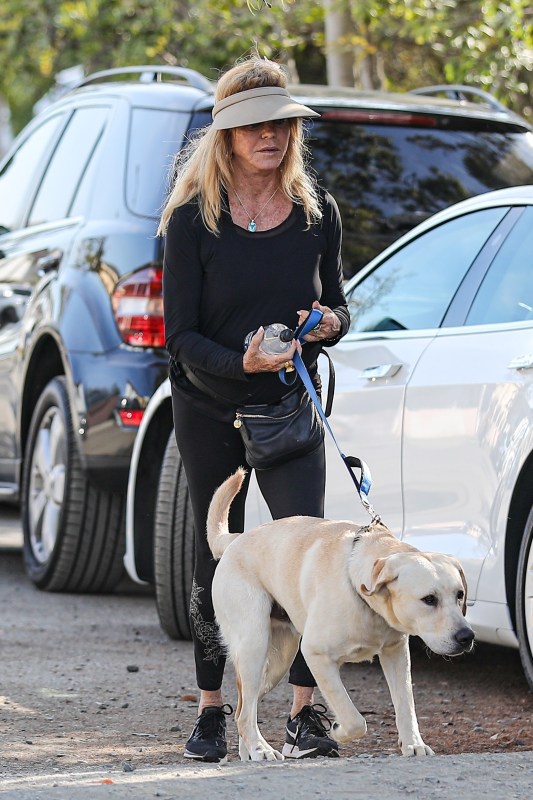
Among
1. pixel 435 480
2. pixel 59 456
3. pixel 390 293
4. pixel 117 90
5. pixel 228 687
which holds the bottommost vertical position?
pixel 228 687

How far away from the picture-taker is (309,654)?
3986 millimetres

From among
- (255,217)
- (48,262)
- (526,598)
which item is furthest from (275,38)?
(526,598)

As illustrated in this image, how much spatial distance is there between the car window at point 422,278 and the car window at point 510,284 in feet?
0.49

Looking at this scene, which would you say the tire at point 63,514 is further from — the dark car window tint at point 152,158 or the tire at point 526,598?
the tire at point 526,598

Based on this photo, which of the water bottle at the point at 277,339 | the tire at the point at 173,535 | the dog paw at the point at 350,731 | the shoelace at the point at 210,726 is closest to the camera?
the dog paw at the point at 350,731

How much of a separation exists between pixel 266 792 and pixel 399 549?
0.78 m

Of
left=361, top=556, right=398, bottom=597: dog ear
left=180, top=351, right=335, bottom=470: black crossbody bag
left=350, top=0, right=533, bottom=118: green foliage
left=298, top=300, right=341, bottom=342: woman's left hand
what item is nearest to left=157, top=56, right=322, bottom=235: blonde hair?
left=298, top=300, right=341, bottom=342: woman's left hand

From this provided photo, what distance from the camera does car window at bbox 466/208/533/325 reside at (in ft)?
16.1

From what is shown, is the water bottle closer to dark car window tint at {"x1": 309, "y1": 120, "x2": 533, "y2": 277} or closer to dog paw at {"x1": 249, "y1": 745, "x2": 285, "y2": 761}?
dog paw at {"x1": 249, "y1": 745, "x2": 285, "y2": 761}

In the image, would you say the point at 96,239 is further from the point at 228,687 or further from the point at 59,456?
the point at 228,687

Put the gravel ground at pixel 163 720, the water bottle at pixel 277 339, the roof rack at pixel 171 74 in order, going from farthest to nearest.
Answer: the roof rack at pixel 171 74, the water bottle at pixel 277 339, the gravel ground at pixel 163 720

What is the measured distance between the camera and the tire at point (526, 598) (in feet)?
15.1

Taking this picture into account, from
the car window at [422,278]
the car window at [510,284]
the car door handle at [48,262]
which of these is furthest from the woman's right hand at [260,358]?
the car door handle at [48,262]

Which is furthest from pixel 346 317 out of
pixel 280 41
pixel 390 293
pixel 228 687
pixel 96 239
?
pixel 280 41
